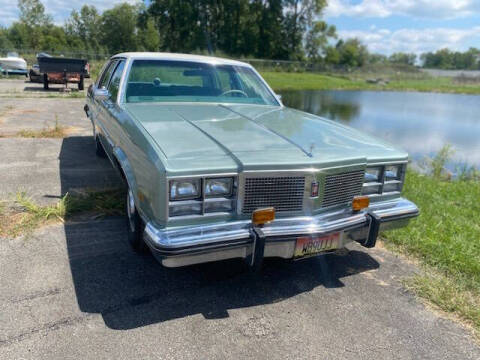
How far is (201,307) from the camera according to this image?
274 centimetres

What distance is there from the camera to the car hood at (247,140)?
2580 millimetres

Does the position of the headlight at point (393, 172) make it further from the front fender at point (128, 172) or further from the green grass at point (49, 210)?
the green grass at point (49, 210)

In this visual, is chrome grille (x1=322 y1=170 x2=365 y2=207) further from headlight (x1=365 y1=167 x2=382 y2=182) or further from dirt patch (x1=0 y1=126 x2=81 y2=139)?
dirt patch (x1=0 y1=126 x2=81 y2=139)

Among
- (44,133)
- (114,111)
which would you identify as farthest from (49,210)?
(44,133)

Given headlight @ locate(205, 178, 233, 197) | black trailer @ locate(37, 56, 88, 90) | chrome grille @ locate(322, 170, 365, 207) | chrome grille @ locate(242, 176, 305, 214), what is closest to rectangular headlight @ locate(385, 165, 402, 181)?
chrome grille @ locate(322, 170, 365, 207)

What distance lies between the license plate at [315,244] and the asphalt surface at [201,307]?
1.32ft

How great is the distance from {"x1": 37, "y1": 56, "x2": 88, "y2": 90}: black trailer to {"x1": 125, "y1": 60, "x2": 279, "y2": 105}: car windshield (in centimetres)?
1361

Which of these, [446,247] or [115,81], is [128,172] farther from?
[446,247]

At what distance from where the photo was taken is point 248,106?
4.35m

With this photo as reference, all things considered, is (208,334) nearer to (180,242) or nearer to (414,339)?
(180,242)

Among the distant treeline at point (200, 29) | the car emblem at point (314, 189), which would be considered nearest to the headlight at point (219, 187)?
the car emblem at point (314, 189)

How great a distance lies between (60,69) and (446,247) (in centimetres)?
1625

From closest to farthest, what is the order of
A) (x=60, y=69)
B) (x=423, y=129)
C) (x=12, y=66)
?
(x=423, y=129) < (x=60, y=69) < (x=12, y=66)

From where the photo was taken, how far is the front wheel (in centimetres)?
317
